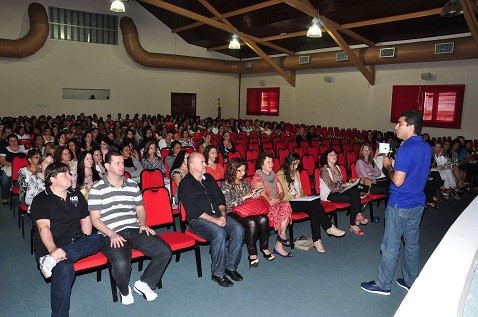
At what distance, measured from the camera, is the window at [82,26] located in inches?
577

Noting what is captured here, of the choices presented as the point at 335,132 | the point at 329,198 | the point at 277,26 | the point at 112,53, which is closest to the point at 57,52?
the point at 112,53

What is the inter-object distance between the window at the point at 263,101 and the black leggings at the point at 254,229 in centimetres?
1433

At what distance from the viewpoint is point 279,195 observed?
4.38m

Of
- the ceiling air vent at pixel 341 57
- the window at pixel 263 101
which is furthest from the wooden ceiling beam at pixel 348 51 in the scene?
the window at pixel 263 101

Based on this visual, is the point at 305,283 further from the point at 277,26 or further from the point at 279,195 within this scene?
the point at 277,26

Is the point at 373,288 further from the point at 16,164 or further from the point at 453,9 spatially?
the point at 453,9

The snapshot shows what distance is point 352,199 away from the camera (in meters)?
4.98

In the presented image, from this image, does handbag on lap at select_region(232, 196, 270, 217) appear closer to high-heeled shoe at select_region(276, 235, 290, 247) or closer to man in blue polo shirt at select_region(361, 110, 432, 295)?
high-heeled shoe at select_region(276, 235, 290, 247)

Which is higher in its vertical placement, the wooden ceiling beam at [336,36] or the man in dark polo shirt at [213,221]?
the wooden ceiling beam at [336,36]

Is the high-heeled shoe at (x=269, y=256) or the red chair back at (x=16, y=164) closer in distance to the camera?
the high-heeled shoe at (x=269, y=256)

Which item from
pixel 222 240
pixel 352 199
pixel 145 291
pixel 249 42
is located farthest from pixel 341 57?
pixel 145 291

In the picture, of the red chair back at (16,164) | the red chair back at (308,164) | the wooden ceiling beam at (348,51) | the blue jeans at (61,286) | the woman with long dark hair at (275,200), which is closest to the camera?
the blue jeans at (61,286)

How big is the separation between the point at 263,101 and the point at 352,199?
556 inches

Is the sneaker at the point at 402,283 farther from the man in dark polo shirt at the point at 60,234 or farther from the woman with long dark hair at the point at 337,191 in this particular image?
the man in dark polo shirt at the point at 60,234
